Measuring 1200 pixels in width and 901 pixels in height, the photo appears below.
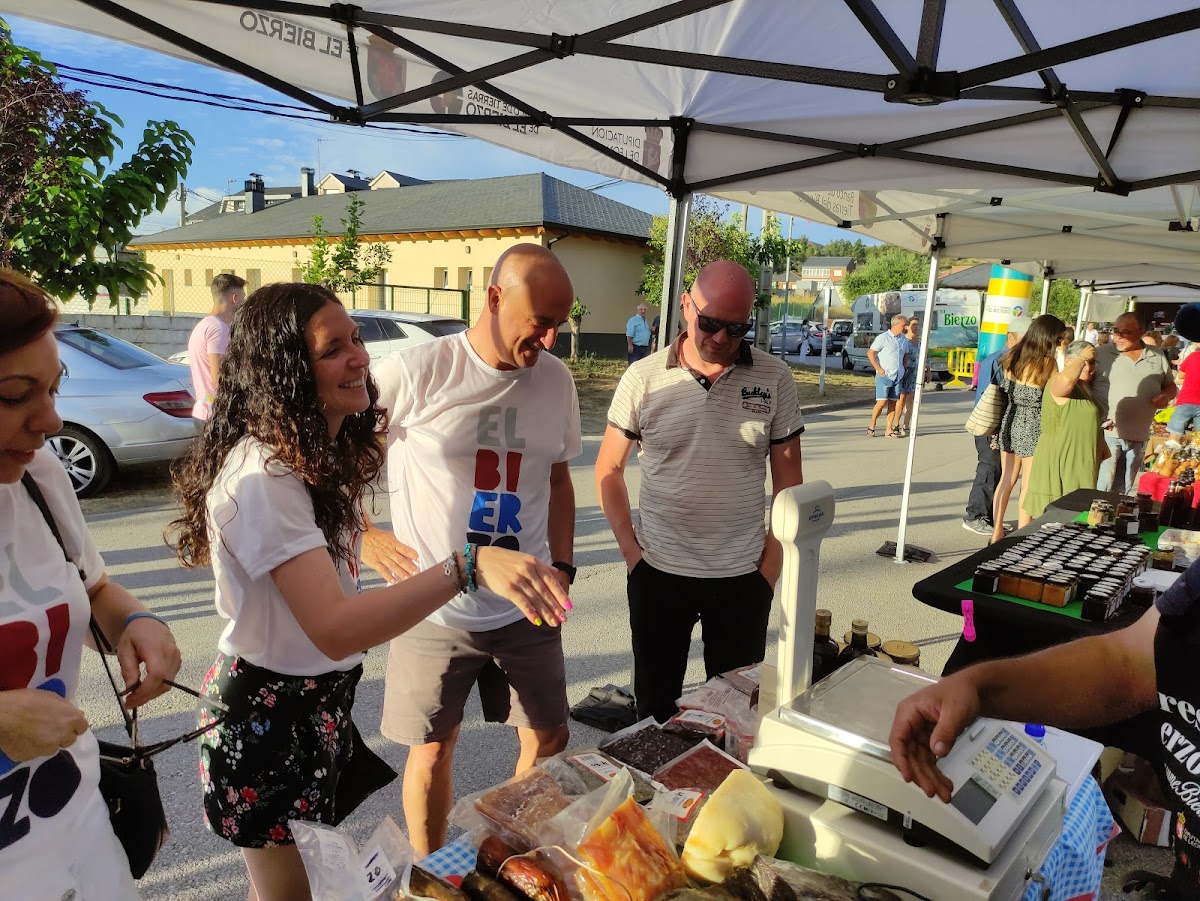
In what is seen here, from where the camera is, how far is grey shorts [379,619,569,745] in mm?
2322

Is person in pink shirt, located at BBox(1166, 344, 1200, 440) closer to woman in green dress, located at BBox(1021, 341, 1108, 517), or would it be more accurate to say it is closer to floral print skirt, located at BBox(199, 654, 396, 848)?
woman in green dress, located at BBox(1021, 341, 1108, 517)

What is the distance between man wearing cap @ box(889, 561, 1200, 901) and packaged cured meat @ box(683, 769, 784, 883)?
0.84 ft

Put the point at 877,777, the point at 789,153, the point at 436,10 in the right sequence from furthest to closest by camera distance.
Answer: the point at 789,153 < the point at 436,10 < the point at 877,777

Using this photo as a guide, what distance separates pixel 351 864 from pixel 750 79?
3.28 meters

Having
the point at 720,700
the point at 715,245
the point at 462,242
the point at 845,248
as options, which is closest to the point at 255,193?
the point at 462,242

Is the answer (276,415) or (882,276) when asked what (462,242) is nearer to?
(276,415)

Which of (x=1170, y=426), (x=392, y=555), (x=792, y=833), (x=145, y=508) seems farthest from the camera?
(x=1170, y=426)

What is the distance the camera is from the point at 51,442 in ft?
22.1

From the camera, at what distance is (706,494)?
2.83 metres

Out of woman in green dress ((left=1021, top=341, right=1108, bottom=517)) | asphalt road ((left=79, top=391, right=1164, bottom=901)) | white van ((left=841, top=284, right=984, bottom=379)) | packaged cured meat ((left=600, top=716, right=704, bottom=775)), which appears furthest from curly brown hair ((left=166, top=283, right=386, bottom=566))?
white van ((left=841, top=284, right=984, bottom=379))

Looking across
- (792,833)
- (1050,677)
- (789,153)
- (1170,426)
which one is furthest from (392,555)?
(1170,426)

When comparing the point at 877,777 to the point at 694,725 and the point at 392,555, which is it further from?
the point at 392,555

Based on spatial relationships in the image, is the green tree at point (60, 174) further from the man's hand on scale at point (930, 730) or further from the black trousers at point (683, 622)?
Result: the man's hand on scale at point (930, 730)

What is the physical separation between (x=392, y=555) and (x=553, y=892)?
1.09m
